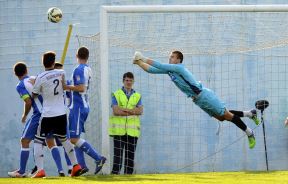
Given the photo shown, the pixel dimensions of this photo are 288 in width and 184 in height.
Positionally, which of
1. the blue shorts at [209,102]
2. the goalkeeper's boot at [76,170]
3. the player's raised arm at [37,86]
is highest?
the player's raised arm at [37,86]

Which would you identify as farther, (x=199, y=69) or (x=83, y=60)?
(x=199, y=69)

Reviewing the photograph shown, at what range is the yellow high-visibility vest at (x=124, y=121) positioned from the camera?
656 inches

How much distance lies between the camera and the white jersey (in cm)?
1392

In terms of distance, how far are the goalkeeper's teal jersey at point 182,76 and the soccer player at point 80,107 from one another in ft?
3.88

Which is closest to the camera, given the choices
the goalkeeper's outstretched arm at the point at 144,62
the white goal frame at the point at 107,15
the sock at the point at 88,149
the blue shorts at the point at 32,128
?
the goalkeeper's outstretched arm at the point at 144,62

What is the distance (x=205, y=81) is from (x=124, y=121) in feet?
8.68

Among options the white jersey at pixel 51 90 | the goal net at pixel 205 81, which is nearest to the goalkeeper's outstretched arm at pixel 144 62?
the white jersey at pixel 51 90

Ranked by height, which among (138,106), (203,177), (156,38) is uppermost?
(156,38)

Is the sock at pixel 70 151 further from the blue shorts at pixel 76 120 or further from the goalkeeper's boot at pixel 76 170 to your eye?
the blue shorts at pixel 76 120

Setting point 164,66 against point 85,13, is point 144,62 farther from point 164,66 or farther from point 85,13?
point 85,13

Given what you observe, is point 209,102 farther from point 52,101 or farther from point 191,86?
point 52,101

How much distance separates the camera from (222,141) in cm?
1844

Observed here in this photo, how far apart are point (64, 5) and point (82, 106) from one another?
219 inches

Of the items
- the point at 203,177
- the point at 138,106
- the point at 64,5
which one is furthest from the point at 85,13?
the point at 203,177
